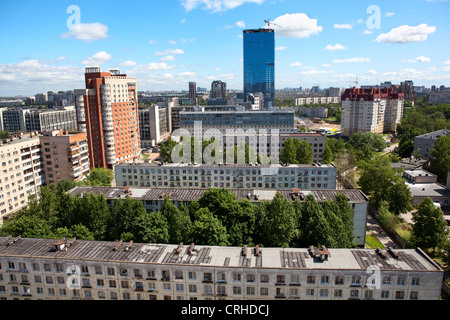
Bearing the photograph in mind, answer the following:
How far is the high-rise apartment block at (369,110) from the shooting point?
7800 centimetres

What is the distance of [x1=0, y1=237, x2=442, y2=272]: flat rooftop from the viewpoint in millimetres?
16312

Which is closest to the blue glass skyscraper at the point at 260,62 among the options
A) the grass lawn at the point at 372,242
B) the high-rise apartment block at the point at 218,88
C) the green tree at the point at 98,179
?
the high-rise apartment block at the point at 218,88

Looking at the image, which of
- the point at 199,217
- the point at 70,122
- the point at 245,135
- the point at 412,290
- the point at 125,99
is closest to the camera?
the point at 412,290

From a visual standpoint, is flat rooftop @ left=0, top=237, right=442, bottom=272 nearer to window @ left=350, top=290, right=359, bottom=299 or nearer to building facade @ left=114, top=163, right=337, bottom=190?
window @ left=350, top=290, right=359, bottom=299

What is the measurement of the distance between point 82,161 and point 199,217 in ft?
90.1

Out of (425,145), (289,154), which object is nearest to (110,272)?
(289,154)

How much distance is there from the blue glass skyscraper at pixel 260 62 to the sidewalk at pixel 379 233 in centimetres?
11937

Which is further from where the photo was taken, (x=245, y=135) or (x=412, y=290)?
(x=245, y=135)

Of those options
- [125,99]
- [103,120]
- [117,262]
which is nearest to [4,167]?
[103,120]

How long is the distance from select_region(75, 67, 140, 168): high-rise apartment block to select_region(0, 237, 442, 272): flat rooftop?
34.3 m

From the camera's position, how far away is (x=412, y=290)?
15805 millimetres

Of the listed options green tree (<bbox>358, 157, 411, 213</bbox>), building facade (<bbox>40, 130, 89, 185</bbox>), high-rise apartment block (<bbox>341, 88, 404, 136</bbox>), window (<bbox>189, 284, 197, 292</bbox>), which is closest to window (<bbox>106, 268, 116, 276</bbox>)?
window (<bbox>189, 284, 197, 292</bbox>)
